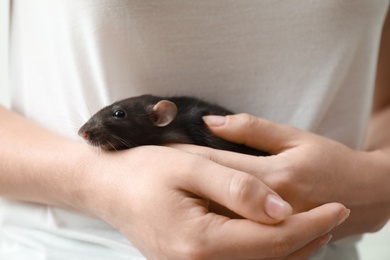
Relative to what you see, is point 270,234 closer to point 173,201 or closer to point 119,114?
point 173,201

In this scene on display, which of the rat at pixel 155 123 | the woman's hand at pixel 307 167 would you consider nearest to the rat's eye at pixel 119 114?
the rat at pixel 155 123

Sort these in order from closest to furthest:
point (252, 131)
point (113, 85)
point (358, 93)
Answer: point (252, 131)
point (113, 85)
point (358, 93)

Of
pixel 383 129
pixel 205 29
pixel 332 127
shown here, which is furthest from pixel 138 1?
pixel 383 129

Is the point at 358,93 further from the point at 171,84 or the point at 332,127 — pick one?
the point at 171,84

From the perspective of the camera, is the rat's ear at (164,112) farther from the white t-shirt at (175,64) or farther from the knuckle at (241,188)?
the knuckle at (241,188)

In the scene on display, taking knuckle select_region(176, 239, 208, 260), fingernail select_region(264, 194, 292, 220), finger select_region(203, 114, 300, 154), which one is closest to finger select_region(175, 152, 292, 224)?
fingernail select_region(264, 194, 292, 220)

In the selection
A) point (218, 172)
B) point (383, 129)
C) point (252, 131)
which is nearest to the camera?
point (218, 172)
